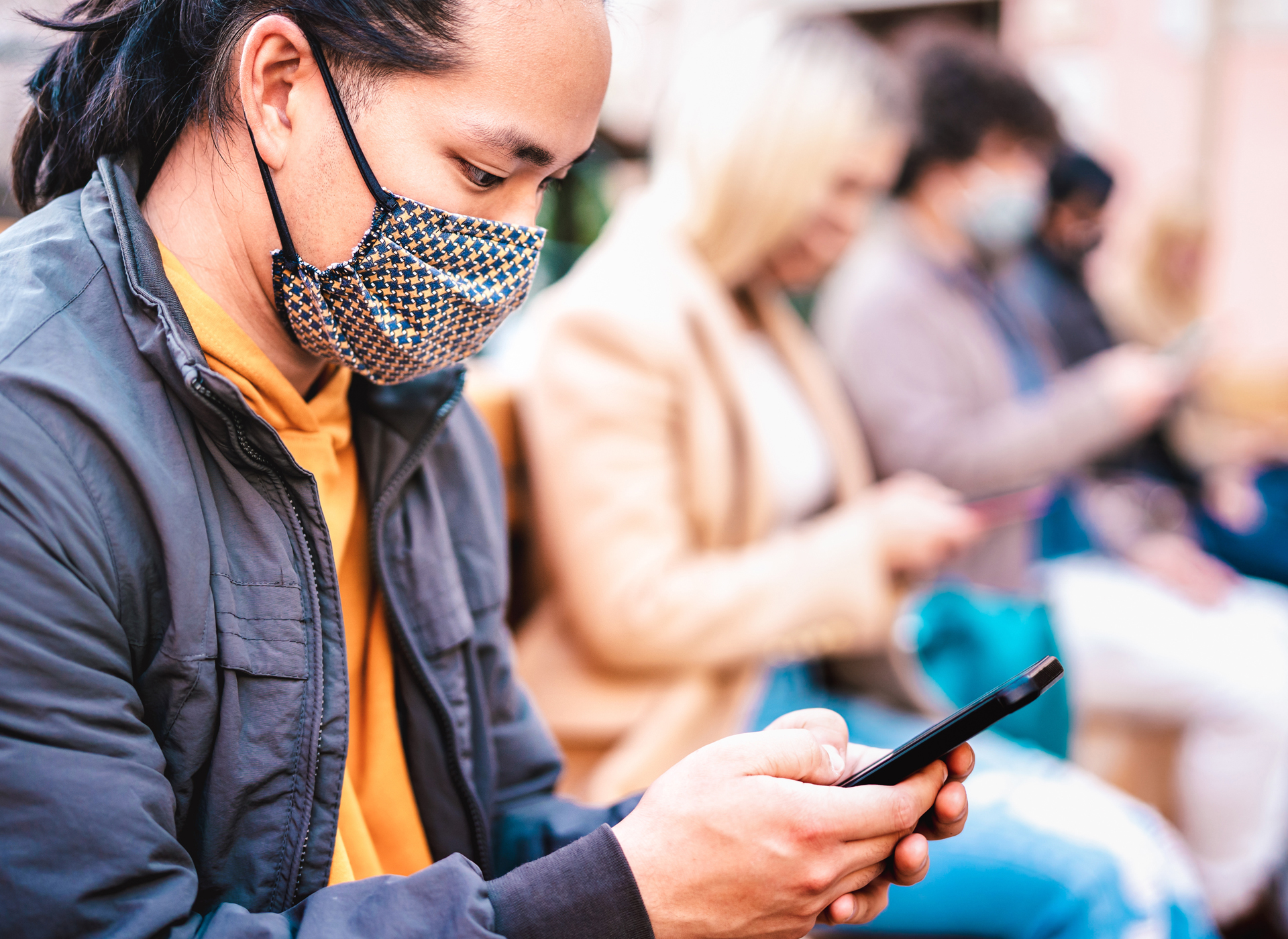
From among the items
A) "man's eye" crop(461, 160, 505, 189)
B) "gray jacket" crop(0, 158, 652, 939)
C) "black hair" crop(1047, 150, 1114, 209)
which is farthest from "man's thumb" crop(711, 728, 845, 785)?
"black hair" crop(1047, 150, 1114, 209)

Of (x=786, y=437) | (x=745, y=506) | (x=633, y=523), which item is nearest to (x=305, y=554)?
(x=633, y=523)

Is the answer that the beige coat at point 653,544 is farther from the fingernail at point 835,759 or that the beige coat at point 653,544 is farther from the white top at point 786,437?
the fingernail at point 835,759

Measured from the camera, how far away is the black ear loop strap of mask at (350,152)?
2.77ft

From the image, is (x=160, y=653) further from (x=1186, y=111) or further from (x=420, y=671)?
(x=1186, y=111)

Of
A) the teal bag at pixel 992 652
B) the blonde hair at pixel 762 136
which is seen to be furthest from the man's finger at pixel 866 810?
the blonde hair at pixel 762 136

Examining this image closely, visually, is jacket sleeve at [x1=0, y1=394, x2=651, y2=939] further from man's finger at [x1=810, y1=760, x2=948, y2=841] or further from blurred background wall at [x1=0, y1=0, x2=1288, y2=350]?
blurred background wall at [x1=0, y1=0, x2=1288, y2=350]

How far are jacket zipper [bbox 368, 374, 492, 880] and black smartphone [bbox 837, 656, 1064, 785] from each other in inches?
14.9

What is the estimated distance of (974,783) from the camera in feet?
5.08

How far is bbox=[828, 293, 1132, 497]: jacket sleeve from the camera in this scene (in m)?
2.31

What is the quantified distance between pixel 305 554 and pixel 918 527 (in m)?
1.26

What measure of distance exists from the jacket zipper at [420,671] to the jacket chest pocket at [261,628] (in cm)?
13

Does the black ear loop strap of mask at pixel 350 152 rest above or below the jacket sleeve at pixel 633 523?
above

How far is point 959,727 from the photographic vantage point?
84cm

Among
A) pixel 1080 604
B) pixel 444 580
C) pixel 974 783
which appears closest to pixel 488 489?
pixel 444 580
